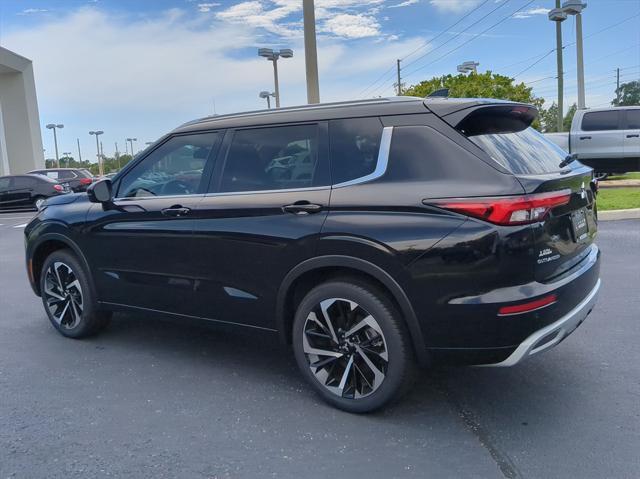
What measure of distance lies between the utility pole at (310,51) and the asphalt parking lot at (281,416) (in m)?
10.1

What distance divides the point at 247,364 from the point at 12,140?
4307cm

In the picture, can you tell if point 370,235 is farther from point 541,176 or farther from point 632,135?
point 632,135

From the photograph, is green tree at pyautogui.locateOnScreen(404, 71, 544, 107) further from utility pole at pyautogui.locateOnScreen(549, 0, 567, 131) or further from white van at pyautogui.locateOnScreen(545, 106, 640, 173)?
white van at pyautogui.locateOnScreen(545, 106, 640, 173)

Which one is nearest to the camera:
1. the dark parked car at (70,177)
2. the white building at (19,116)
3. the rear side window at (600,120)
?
the rear side window at (600,120)

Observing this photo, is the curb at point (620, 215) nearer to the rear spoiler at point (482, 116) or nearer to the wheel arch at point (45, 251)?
the rear spoiler at point (482, 116)

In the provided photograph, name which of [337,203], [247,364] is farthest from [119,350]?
[337,203]

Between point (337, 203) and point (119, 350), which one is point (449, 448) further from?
point (119, 350)

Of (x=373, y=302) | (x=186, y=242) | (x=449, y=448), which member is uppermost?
(x=186, y=242)

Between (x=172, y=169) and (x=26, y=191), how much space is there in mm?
18204

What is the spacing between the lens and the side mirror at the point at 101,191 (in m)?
4.37

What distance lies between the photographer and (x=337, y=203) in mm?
3295

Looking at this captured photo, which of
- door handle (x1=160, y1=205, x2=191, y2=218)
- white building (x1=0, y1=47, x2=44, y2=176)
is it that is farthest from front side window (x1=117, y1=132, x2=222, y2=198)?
white building (x1=0, y1=47, x2=44, y2=176)

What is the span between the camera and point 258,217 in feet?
11.8

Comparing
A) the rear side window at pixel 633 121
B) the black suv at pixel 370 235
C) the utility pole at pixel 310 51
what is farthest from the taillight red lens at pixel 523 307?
the rear side window at pixel 633 121
